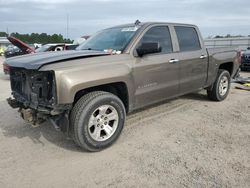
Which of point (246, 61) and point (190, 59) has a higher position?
point (190, 59)

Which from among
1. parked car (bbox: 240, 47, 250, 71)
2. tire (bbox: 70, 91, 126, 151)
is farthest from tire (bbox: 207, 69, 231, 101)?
parked car (bbox: 240, 47, 250, 71)

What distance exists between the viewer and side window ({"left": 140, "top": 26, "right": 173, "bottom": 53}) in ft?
15.7

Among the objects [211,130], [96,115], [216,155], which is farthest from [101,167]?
[211,130]

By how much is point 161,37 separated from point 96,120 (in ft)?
6.96

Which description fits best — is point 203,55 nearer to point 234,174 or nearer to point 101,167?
point 234,174

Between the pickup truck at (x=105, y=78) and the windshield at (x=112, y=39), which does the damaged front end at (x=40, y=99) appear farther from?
the windshield at (x=112, y=39)

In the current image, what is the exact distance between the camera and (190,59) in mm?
5523

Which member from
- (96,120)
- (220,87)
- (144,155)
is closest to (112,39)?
(96,120)

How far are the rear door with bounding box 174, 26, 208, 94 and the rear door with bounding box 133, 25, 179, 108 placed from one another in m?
0.26

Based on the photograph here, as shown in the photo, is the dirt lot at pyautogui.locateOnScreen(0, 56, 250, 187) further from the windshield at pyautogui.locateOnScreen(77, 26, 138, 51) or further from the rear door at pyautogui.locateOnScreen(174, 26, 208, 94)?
the windshield at pyautogui.locateOnScreen(77, 26, 138, 51)

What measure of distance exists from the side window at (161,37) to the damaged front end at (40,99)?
193cm

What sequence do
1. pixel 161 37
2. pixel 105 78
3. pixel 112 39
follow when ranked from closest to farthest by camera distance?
pixel 105 78 < pixel 112 39 < pixel 161 37

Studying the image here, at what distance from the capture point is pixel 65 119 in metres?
3.66

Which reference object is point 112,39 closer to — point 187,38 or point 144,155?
point 187,38
